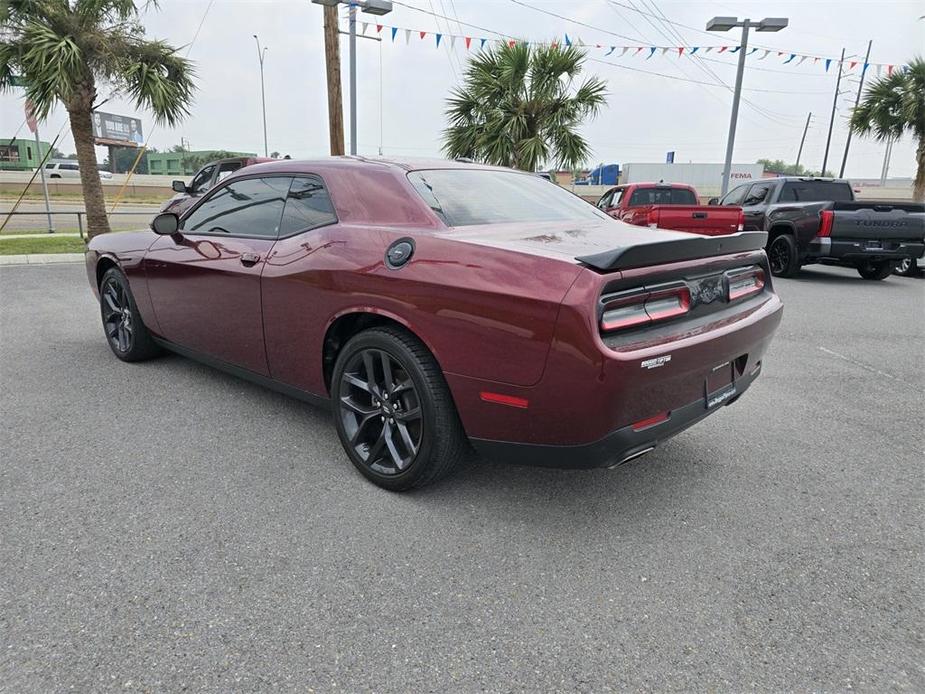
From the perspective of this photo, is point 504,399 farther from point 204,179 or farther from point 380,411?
point 204,179

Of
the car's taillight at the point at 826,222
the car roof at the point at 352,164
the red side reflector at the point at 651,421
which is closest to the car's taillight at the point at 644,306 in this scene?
the red side reflector at the point at 651,421

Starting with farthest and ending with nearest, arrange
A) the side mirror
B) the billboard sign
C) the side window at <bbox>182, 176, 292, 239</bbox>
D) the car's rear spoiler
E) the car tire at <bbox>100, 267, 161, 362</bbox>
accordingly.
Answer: the billboard sign, the car tire at <bbox>100, 267, 161, 362</bbox>, the side mirror, the side window at <bbox>182, 176, 292, 239</bbox>, the car's rear spoiler

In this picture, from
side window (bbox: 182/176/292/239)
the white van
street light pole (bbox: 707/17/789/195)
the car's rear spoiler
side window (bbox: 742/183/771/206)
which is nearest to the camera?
the car's rear spoiler

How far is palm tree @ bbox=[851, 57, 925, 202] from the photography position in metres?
17.2

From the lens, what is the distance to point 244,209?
3.64 meters

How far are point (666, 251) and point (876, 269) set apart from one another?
10.7 meters

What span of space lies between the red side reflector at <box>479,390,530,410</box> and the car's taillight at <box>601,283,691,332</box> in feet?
1.36

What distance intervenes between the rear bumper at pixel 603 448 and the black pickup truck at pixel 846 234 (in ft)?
29.4

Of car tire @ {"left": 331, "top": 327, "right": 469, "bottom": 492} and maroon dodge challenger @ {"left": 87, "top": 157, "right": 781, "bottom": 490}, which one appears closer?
maroon dodge challenger @ {"left": 87, "top": 157, "right": 781, "bottom": 490}

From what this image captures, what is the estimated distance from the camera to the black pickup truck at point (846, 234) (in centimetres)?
972

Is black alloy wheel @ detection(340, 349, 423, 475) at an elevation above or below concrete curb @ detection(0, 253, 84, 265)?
above

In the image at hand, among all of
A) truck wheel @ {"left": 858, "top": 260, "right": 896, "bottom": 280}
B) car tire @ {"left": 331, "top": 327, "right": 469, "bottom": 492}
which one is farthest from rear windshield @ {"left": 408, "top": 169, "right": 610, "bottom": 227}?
truck wheel @ {"left": 858, "top": 260, "right": 896, "bottom": 280}

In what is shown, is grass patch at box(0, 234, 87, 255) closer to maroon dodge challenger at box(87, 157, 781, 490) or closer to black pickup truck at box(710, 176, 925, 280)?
maroon dodge challenger at box(87, 157, 781, 490)

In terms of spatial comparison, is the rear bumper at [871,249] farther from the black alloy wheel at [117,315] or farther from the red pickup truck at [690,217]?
the black alloy wheel at [117,315]
